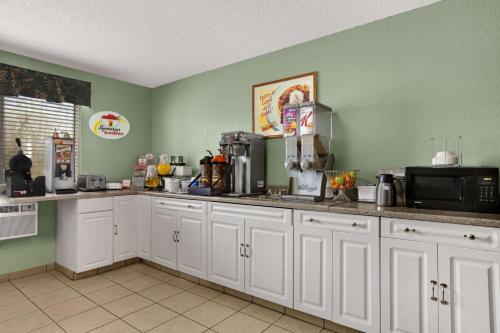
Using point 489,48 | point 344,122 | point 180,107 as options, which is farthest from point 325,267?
point 180,107

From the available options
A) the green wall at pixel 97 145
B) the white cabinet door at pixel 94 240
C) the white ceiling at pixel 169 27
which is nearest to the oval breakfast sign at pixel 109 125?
the green wall at pixel 97 145

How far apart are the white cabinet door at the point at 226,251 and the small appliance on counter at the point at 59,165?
5.70 ft

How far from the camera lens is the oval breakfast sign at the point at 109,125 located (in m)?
3.97

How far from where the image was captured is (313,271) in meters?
2.25

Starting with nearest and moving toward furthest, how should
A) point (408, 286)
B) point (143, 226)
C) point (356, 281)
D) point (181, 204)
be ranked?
point (408, 286)
point (356, 281)
point (181, 204)
point (143, 226)

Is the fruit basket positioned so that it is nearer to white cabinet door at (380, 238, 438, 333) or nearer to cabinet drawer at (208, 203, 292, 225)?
cabinet drawer at (208, 203, 292, 225)

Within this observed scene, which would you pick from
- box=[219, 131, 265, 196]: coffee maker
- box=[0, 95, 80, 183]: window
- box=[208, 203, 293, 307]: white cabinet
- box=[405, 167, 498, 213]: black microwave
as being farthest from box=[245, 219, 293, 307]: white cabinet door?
box=[0, 95, 80, 183]: window

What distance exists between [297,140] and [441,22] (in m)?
1.46

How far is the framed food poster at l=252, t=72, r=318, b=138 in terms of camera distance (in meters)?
2.99

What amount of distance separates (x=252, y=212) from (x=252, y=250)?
1.14 ft

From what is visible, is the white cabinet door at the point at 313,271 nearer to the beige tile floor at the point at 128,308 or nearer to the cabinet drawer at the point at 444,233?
the beige tile floor at the point at 128,308

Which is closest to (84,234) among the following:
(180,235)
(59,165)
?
(59,165)

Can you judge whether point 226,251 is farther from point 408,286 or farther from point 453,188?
point 453,188

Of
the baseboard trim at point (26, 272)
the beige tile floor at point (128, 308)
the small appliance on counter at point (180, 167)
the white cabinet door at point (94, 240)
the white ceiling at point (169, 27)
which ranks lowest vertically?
the beige tile floor at point (128, 308)
